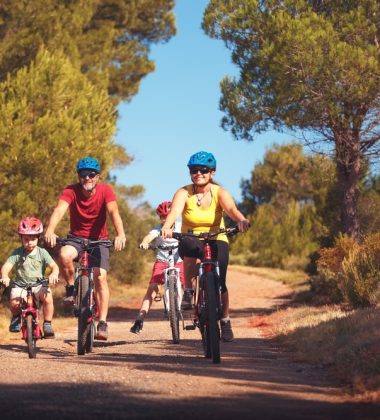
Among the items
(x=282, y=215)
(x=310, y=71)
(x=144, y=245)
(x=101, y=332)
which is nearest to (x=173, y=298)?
(x=144, y=245)

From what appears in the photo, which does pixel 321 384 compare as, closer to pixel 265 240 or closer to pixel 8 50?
pixel 8 50

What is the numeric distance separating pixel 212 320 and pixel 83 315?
1916 millimetres

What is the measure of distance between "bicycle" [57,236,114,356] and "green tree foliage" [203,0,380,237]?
9910 millimetres

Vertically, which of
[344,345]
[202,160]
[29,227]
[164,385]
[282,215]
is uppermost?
[282,215]

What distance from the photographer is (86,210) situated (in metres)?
11.6

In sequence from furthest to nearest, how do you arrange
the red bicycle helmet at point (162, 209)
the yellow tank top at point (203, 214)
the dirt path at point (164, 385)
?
1. the red bicycle helmet at point (162, 209)
2. the yellow tank top at point (203, 214)
3. the dirt path at point (164, 385)

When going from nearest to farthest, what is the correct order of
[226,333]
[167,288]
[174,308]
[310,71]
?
[226,333] < [174,308] < [167,288] < [310,71]

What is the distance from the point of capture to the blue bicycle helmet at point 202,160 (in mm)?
10680

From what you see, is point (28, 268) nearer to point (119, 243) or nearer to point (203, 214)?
point (119, 243)

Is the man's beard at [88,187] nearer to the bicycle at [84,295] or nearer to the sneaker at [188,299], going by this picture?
the bicycle at [84,295]

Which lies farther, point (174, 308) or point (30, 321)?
point (174, 308)

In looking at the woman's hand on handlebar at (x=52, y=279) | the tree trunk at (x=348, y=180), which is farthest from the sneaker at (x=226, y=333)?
the tree trunk at (x=348, y=180)

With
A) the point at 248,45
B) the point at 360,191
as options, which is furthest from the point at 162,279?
the point at 360,191

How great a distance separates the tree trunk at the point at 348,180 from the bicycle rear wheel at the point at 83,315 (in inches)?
459
